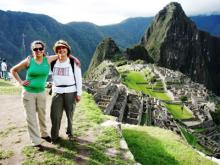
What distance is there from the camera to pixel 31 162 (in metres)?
8.03

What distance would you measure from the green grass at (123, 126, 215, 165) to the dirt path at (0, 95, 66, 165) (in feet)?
7.11

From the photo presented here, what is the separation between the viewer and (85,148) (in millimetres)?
8945

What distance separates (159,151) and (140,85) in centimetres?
6387

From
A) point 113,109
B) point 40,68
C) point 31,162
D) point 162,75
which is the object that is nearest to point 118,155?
point 31,162

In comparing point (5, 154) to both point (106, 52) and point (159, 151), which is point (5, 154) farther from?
point (106, 52)

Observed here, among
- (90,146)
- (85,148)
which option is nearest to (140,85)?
(90,146)

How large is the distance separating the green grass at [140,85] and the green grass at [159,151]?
5188 cm

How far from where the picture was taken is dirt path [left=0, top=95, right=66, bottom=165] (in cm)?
857

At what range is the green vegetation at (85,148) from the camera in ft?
26.9

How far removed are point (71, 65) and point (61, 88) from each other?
612 millimetres

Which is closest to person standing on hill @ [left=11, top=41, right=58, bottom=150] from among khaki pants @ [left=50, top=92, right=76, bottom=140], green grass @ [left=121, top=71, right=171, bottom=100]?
khaki pants @ [left=50, top=92, right=76, bottom=140]

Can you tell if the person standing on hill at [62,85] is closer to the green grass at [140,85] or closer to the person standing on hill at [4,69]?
the person standing on hill at [4,69]

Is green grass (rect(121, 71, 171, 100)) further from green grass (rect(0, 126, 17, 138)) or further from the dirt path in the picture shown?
green grass (rect(0, 126, 17, 138))

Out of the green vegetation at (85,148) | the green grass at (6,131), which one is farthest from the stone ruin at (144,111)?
the green grass at (6,131)
